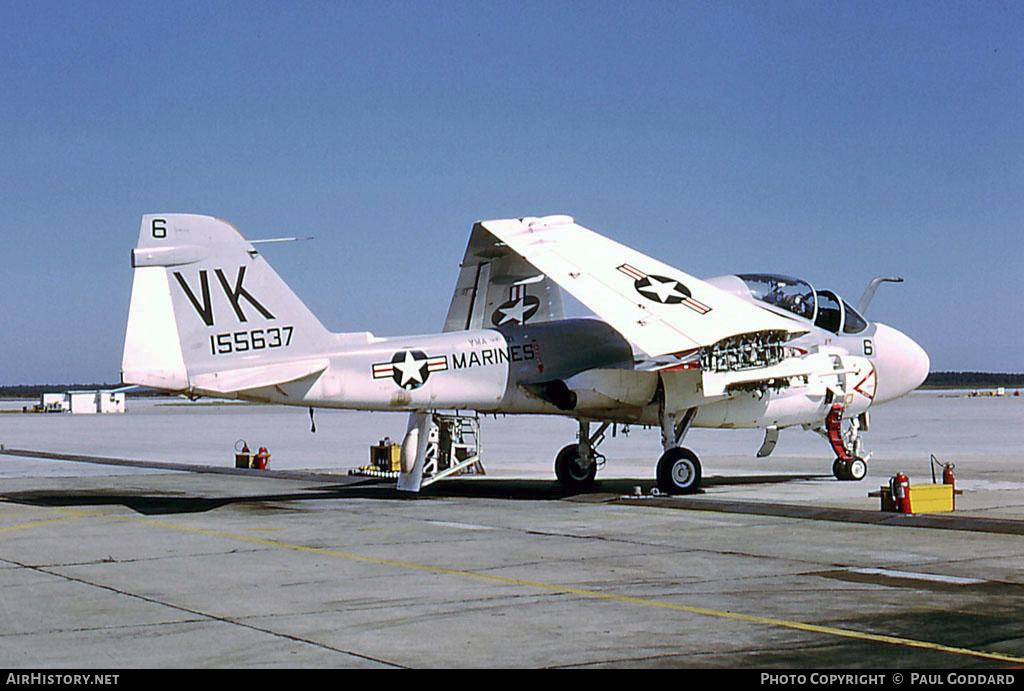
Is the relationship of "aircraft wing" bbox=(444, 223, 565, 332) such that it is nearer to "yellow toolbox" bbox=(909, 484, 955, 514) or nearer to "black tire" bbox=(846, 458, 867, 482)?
"black tire" bbox=(846, 458, 867, 482)

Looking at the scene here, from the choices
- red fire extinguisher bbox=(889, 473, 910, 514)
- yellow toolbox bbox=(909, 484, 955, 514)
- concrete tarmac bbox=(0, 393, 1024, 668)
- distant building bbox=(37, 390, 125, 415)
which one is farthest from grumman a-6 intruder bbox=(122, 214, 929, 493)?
distant building bbox=(37, 390, 125, 415)

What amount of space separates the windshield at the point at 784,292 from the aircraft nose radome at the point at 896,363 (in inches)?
82.3

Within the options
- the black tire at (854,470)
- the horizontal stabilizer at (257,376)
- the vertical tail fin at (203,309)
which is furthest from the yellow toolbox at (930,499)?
the vertical tail fin at (203,309)

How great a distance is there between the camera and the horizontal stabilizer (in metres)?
16.7

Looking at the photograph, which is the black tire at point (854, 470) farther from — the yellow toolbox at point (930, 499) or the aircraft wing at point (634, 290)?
the yellow toolbox at point (930, 499)

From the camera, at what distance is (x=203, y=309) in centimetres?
1692

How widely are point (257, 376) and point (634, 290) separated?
618 centimetres

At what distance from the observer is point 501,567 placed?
37.1 feet

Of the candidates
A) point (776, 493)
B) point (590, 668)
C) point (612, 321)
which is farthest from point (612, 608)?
point (776, 493)

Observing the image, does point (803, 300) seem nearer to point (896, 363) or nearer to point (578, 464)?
point (896, 363)

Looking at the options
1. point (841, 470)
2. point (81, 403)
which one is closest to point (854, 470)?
point (841, 470)

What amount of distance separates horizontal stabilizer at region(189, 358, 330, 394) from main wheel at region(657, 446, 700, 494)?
596 centimetres

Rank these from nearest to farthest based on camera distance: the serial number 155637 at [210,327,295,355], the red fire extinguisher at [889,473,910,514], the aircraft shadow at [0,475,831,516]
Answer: the red fire extinguisher at [889,473,910,514]
the serial number 155637 at [210,327,295,355]
the aircraft shadow at [0,475,831,516]

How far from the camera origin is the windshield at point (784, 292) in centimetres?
2033
